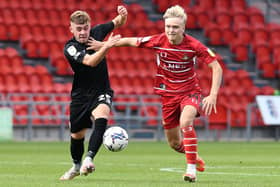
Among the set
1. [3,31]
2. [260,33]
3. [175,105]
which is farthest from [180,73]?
A: [260,33]

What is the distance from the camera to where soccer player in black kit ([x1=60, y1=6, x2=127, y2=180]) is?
9.89m

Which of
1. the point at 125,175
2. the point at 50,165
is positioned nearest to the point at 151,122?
the point at 50,165

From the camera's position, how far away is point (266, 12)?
29969mm

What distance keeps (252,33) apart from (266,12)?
1.53 m

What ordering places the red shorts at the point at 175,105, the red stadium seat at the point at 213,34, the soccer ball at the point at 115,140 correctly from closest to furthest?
the soccer ball at the point at 115,140 < the red shorts at the point at 175,105 < the red stadium seat at the point at 213,34

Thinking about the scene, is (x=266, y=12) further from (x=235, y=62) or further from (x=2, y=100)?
(x=2, y=100)

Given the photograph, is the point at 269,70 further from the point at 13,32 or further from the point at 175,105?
the point at 175,105

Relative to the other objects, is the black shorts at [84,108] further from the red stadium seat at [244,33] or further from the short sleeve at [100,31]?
the red stadium seat at [244,33]

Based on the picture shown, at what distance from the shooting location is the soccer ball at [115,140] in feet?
33.2

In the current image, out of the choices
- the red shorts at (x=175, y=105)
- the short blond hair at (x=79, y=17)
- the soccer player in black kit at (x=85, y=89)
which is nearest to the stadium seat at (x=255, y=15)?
the red shorts at (x=175, y=105)

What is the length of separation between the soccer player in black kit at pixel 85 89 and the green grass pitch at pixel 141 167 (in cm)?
49

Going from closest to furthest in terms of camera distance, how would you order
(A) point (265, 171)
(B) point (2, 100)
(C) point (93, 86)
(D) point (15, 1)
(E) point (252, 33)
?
(C) point (93, 86), (A) point (265, 171), (B) point (2, 100), (D) point (15, 1), (E) point (252, 33)

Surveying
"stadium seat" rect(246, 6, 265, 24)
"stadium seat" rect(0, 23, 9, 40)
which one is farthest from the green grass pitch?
"stadium seat" rect(246, 6, 265, 24)

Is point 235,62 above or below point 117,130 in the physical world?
below
